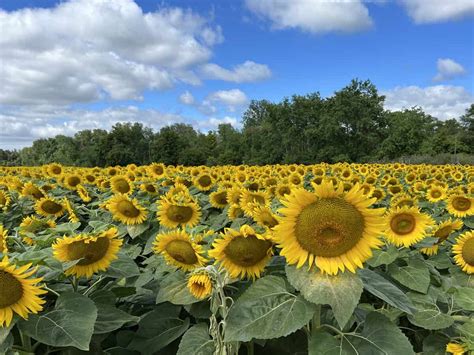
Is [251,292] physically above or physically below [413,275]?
above

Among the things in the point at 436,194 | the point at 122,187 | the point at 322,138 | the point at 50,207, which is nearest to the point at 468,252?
the point at 50,207

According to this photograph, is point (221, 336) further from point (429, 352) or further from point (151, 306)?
point (429, 352)

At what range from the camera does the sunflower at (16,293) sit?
1623 mm

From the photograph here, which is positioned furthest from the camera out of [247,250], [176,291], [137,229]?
[137,229]

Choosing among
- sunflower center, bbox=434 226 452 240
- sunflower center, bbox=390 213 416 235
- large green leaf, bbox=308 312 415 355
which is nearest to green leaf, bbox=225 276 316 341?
large green leaf, bbox=308 312 415 355

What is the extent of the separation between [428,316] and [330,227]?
914mm

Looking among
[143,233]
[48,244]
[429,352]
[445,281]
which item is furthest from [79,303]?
[143,233]

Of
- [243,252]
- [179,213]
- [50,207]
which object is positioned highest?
[243,252]

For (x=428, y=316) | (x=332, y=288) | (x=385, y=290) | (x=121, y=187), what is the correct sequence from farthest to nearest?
(x=121, y=187)
(x=428, y=316)
(x=385, y=290)
(x=332, y=288)

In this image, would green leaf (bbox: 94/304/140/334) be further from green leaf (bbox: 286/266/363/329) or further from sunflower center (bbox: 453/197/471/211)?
sunflower center (bbox: 453/197/471/211)

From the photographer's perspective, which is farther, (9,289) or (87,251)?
(87,251)

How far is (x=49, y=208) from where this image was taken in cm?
477

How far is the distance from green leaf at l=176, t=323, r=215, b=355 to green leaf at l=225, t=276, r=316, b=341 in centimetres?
23

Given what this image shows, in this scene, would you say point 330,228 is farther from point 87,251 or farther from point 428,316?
point 87,251
